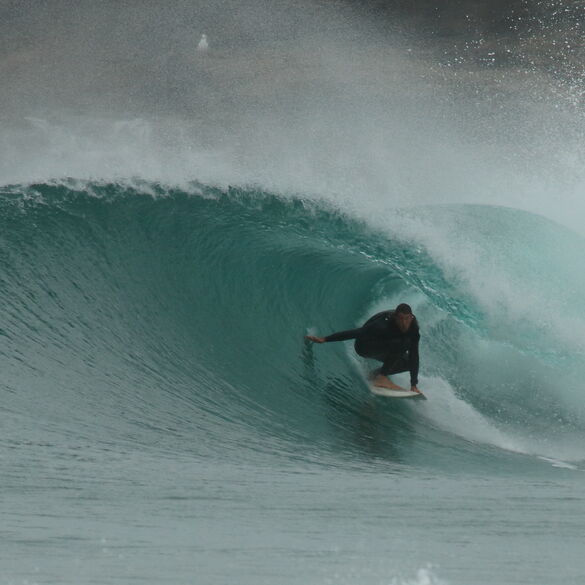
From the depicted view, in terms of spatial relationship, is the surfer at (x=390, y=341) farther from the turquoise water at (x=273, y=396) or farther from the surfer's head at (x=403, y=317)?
the turquoise water at (x=273, y=396)

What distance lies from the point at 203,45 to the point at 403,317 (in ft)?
90.2

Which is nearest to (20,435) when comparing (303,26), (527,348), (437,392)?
(437,392)

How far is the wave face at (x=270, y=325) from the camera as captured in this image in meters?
6.26

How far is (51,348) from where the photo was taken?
6988 millimetres

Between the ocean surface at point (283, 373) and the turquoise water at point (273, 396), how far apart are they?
0.07 ft

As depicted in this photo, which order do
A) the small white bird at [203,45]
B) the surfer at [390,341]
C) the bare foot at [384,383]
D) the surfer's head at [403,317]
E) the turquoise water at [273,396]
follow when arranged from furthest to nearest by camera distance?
the small white bird at [203,45], the bare foot at [384,383], the surfer at [390,341], the surfer's head at [403,317], the turquoise water at [273,396]

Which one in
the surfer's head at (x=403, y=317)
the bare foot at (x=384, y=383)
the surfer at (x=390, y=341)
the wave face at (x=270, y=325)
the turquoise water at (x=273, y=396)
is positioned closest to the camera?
the turquoise water at (x=273, y=396)

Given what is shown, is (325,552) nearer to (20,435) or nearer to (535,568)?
(535,568)

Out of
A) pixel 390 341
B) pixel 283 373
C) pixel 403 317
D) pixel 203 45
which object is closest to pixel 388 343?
pixel 390 341

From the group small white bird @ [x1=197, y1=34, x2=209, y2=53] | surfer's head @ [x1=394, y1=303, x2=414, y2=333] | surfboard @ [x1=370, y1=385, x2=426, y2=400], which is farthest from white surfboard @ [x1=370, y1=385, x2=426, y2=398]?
small white bird @ [x1=197, y1=34, x2=209, y2=53]

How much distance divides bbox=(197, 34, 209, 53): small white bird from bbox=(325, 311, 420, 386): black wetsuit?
26.4 m

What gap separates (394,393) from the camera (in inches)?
291

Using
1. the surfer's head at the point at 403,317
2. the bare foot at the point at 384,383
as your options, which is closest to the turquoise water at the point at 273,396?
the bare foot at the point at 384,383

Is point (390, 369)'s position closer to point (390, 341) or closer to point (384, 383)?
point (384, 383)
